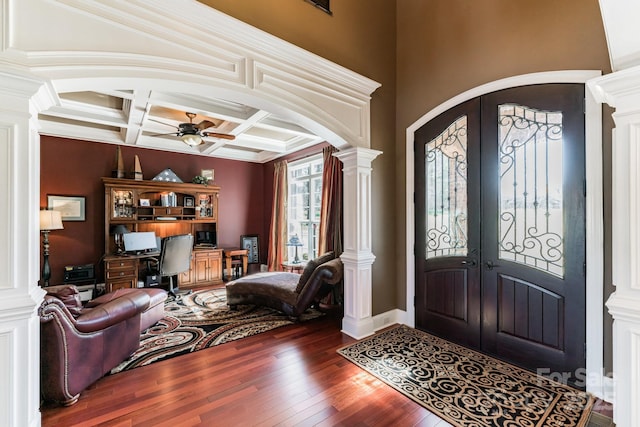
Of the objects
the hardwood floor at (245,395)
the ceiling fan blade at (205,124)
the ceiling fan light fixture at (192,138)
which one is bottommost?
the hardwood floor at (245,395)

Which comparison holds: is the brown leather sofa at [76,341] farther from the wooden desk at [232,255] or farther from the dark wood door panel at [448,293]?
the wooden desk at [232,255]

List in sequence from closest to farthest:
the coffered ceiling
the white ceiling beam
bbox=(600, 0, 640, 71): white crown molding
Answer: bbox=(600, 0, 640, 71): white crown molding, the white ceiling beam, the coffered ceiling

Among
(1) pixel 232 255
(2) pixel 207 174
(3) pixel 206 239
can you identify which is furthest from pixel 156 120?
(1) pixel 232 255

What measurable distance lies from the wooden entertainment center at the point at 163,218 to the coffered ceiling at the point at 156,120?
910 millimetres

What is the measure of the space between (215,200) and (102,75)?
468cm

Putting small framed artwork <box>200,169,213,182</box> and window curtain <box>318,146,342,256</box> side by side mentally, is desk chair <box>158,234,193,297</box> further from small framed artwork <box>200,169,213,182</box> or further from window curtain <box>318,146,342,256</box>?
window curtain <box>318,146,342,256</box>

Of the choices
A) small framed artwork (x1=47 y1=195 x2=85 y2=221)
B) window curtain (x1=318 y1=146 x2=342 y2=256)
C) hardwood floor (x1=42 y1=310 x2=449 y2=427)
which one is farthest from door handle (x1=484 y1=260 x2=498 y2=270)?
small framed artwork (x1=47 y1=195 x2=85 y2=221)

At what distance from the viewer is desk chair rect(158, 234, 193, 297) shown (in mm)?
4855

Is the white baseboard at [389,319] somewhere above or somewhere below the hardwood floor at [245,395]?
above

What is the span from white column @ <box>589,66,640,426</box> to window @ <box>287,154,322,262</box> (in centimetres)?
470

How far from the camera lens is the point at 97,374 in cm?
236

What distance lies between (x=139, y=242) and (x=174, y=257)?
2.54 feet

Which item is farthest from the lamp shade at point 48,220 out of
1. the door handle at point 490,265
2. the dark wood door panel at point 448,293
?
the door handle at point 490,265

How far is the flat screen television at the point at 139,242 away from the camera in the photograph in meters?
5.04
